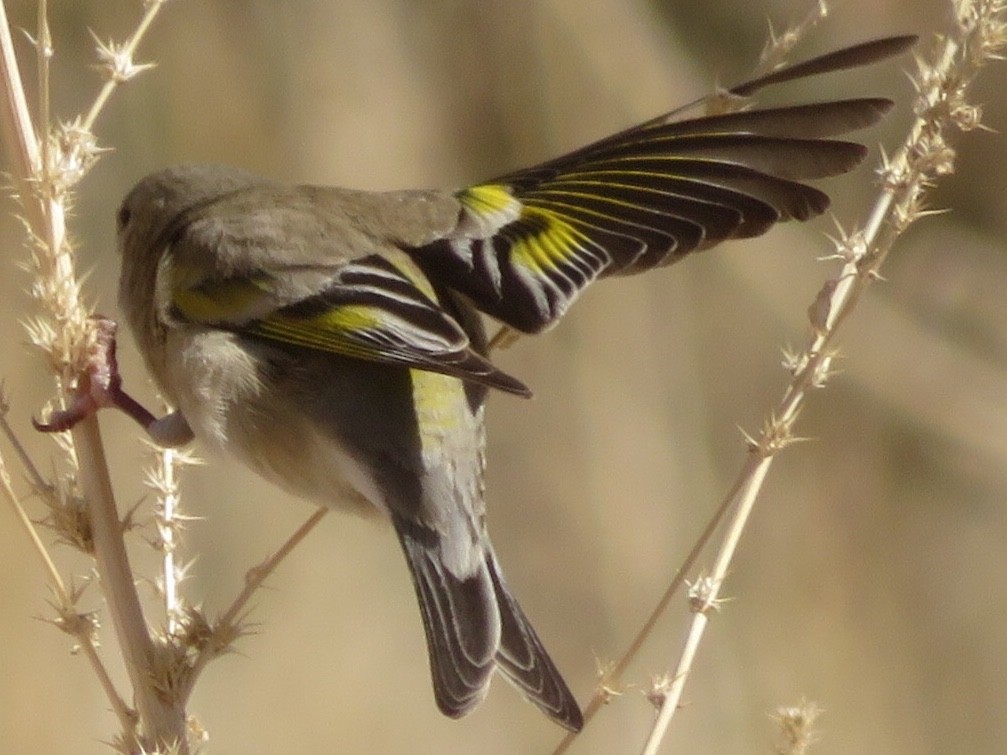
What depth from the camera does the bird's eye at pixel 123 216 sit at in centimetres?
274

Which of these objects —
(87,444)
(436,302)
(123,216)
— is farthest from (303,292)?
(123,216)

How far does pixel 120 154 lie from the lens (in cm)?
433

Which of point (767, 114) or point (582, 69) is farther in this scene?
point (582, 69)

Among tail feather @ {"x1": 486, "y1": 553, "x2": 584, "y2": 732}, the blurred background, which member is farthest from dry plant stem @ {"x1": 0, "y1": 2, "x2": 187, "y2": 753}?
the blurred background

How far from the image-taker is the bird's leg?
6.17ft

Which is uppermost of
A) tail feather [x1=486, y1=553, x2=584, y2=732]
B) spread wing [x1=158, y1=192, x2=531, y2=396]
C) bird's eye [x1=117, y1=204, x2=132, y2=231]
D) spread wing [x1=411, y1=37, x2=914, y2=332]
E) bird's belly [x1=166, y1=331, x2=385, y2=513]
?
spread wing [x1=411, y1=37, x2=914, y2=332]

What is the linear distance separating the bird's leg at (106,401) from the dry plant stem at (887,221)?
0.81 meters

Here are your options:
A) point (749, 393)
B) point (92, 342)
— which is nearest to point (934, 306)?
point (749, 393)

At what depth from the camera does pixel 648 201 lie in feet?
6.95

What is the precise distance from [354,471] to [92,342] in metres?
0.42

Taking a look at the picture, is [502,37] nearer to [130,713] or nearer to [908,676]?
[908,676]

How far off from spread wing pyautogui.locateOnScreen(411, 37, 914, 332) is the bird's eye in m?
0.73

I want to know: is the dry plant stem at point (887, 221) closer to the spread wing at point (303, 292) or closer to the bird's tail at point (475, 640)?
A: the bird's tail at point (475, 640)

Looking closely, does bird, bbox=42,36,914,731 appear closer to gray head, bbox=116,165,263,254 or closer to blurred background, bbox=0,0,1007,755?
gray head, bbox=116,165,263,254
